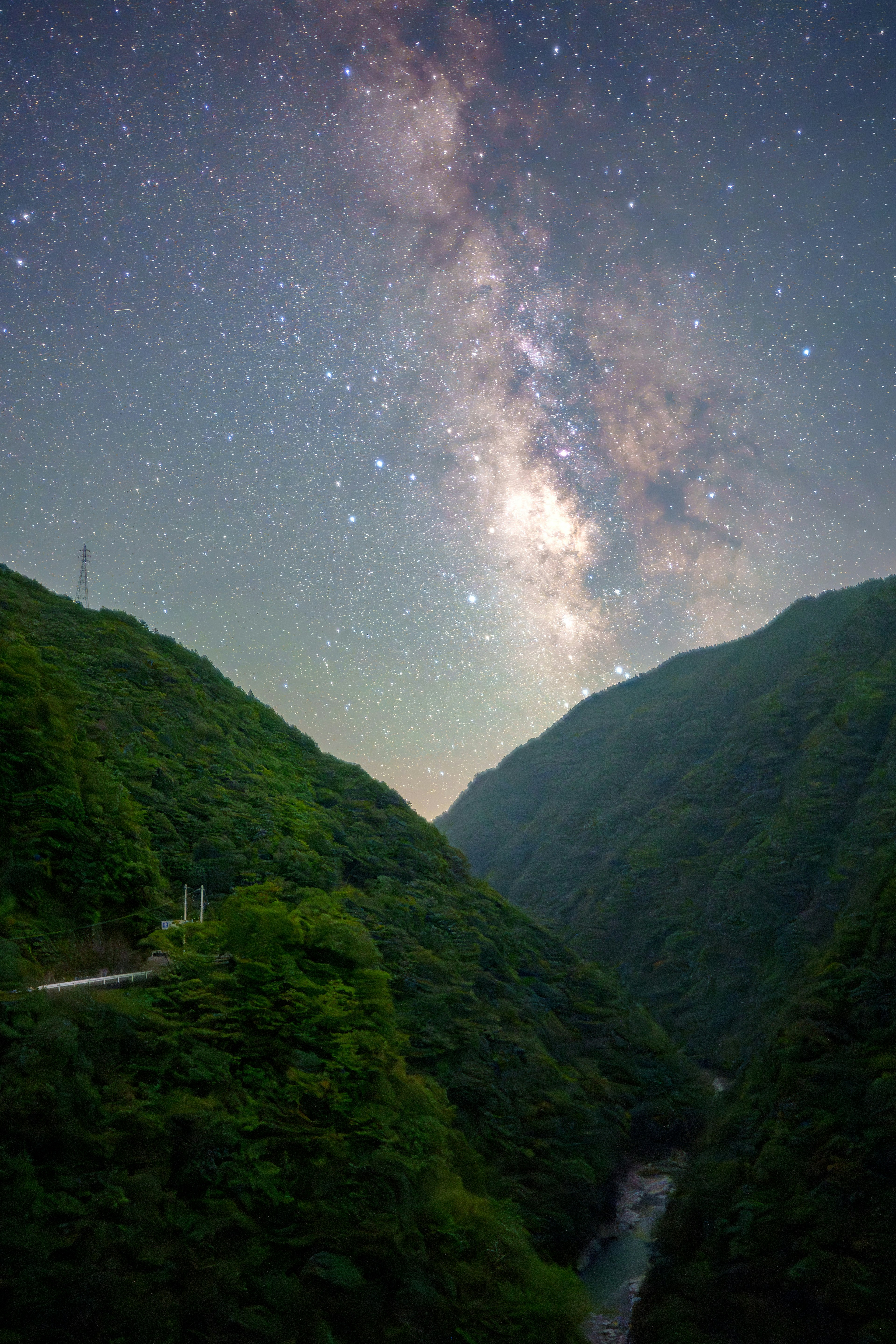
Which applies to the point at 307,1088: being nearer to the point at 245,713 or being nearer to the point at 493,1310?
the point at 493,1310

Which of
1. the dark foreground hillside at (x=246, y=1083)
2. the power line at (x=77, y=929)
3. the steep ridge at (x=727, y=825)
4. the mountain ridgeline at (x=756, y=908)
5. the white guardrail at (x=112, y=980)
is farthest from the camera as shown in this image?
the steep ridge at (x=727, y=825)

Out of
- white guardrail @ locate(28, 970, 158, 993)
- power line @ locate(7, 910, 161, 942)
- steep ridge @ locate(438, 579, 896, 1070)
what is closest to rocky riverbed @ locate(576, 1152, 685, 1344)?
steep ridge @ locate(438, 579, 896, 1070)

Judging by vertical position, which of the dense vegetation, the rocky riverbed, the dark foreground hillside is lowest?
the rocky riverbed

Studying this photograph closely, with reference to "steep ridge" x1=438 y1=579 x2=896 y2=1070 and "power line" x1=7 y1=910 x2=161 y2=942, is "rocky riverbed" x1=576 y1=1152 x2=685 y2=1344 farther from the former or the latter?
"power line" x1=7 y1=910 x2=161 y2=942

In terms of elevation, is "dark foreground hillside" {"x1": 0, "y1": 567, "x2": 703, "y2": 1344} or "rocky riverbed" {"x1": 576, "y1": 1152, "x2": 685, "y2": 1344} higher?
"dark foreground hillside" {"x1": 0, "y1": 567, "x2": 703, "y2": 1344}

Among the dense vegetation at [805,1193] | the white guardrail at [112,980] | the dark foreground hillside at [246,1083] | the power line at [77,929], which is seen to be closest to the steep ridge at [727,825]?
the dense vegetation at [805,1193]

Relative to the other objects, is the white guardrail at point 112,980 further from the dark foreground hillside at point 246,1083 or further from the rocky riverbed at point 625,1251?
the rocky riverbed at point 625,1251
